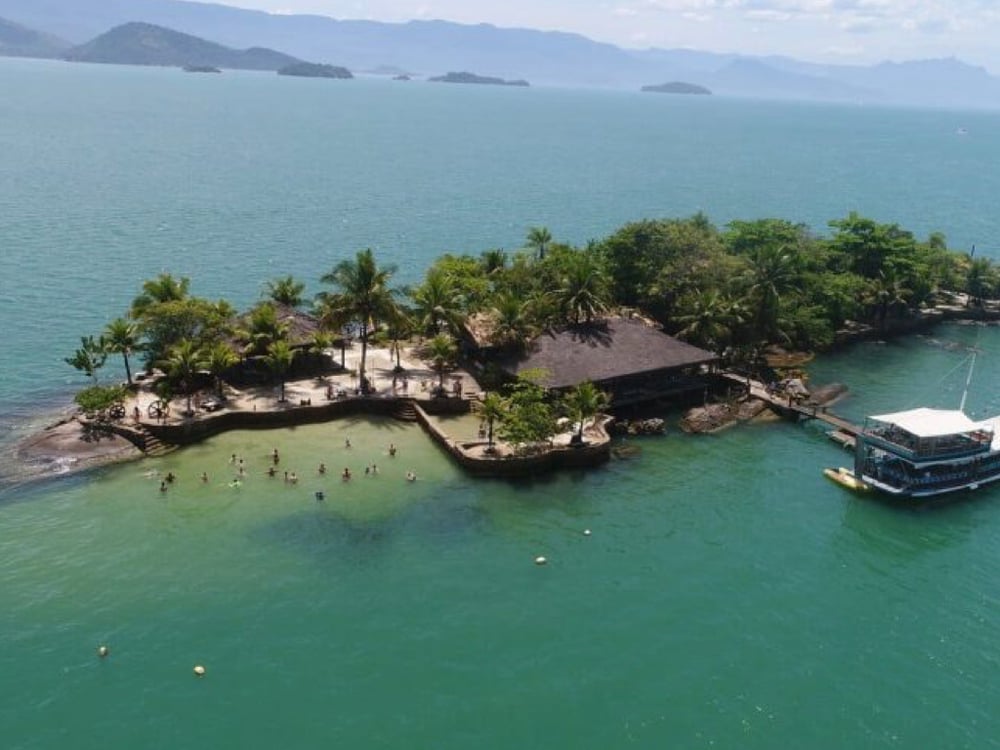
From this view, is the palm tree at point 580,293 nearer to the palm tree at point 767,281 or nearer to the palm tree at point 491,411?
the palm tree at point 767,281

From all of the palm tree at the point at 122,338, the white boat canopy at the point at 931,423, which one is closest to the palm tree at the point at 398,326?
the palm tree at the point at 122,338

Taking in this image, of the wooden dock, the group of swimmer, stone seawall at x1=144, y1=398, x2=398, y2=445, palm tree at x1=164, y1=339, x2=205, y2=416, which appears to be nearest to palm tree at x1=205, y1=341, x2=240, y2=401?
palm tree at x1=164, y1=339, x2=205, y2=416

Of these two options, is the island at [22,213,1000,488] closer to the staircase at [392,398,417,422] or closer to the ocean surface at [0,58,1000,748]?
the staircase at [392,398,417,422]

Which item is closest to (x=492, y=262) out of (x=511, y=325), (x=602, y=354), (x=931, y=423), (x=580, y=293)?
(x=580, y=293)

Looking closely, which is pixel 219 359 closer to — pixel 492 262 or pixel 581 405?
pixel 581 405

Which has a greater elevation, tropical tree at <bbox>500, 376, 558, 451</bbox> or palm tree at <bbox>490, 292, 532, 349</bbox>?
palm tree at <bbox>490, 292, 532, 349</bbox>

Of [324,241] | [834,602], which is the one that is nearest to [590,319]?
[834,602]

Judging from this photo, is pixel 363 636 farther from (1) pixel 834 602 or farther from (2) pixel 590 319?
(2) pixel 590 319
